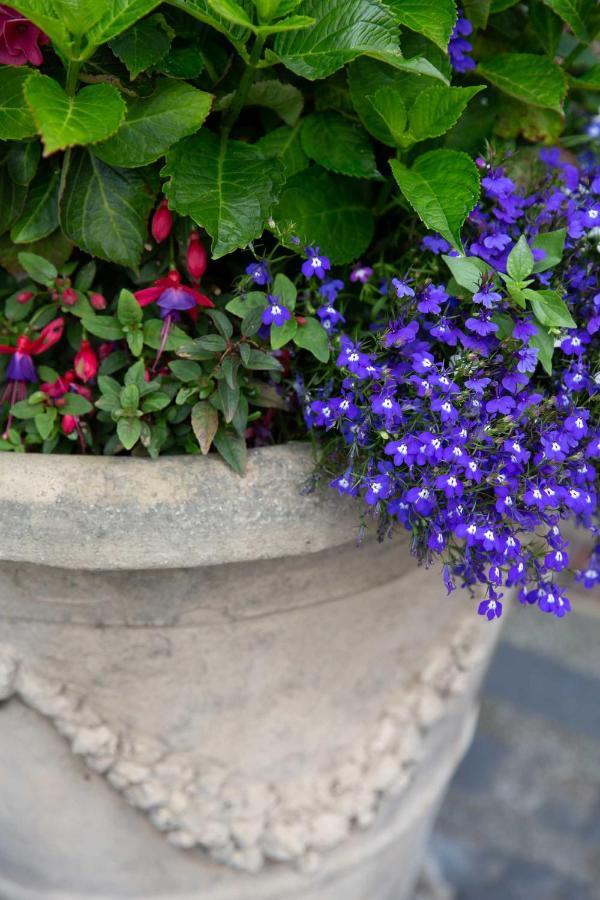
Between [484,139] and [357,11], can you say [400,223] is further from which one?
[357,11]

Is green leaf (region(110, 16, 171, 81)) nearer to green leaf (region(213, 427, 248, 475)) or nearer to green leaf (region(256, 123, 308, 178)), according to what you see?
green leaf (region(256, 123, 308, 178))

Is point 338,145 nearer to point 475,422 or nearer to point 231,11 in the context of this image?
point 231,11

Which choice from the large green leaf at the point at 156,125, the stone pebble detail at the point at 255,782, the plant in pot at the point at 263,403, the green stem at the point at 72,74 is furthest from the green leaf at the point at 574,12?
the stone pebble detail at the point at 255,782

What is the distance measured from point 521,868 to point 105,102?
1.64m

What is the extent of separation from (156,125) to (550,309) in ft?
1.43

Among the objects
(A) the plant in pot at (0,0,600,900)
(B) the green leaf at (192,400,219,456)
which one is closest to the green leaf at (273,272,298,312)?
(A) the plant in pot at (0,0,600,900)

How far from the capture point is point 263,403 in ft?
3.46

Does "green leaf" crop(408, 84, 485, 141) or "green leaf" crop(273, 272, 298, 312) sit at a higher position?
"green leaf" crop(408, 84, 485, 141)

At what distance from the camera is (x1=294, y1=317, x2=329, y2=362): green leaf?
1.00 metres

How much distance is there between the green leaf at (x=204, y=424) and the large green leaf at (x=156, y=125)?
254 mm

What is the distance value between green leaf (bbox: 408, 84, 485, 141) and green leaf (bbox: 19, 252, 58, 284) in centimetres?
42

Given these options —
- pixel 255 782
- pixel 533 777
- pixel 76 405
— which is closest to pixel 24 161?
pixel 76 405

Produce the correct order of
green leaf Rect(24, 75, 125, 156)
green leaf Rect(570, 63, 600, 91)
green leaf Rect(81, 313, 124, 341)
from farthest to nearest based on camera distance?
green leaf Rect(570, 63, 600, 91), green leaf Rect(81, 313, 124, 341), green leaf Rect(24, 75, 125, 156)

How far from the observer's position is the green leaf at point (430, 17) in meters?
0.95
